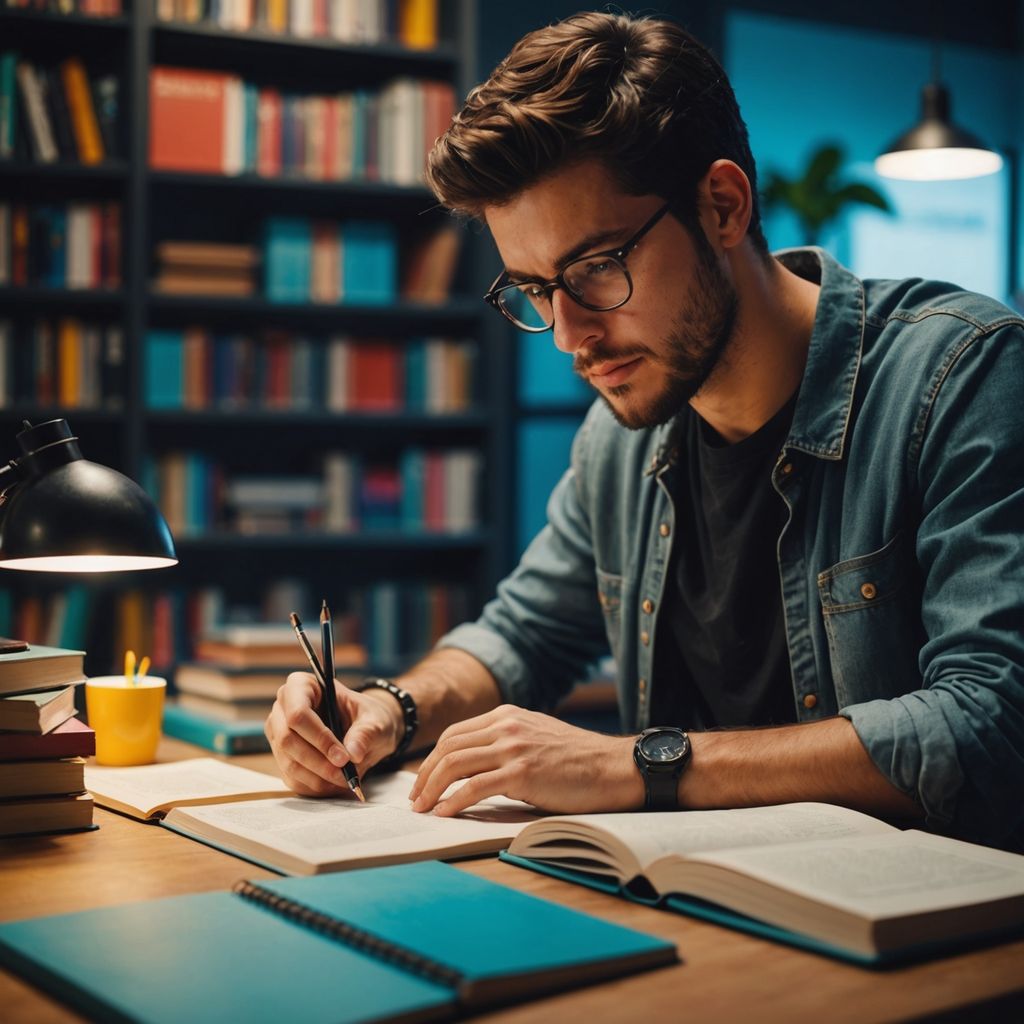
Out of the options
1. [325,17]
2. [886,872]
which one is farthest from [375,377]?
[886,872]

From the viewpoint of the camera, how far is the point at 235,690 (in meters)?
1.70

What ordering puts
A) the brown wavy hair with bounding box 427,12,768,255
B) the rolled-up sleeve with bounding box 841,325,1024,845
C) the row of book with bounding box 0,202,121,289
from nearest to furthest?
the rolled-up sleeve with bounding box 841,325,1024,845 < the brown wavy hair with bounding box 427,12,768,255 < the row of book with bounding box 0,202,121,289

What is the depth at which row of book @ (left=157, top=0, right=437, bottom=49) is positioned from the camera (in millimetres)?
3449

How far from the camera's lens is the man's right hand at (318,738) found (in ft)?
4.08

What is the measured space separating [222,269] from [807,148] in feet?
8.60

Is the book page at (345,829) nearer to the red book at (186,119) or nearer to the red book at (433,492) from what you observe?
the red book at (433,492)

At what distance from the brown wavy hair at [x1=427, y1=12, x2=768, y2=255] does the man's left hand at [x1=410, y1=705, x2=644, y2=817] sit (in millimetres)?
596

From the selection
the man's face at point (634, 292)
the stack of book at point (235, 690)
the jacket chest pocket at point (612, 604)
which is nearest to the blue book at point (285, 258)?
the stack of book at point (235, 690)

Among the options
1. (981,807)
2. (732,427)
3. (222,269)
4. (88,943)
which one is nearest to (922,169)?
(222,269)

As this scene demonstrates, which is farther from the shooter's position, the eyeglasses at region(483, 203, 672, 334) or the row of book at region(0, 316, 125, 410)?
the row of book at region(0, 316, 125, 410)

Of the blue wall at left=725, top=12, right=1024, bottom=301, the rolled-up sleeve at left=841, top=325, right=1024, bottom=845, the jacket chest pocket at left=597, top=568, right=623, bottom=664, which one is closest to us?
the rolled-up sleeve at left=841, top=325, right=1024, bottom=845

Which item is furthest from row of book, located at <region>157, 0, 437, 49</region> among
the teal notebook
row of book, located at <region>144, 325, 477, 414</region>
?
the teal notebook

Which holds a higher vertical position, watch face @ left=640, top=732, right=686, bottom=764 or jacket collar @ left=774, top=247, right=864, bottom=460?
jacket collar @ left=774, top=247, right=864, bottom=460

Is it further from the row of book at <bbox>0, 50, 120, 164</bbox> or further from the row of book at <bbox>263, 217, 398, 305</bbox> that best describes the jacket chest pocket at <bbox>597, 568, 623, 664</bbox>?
the row of book at <bbox>0, 50, 120, 164</bbox>
